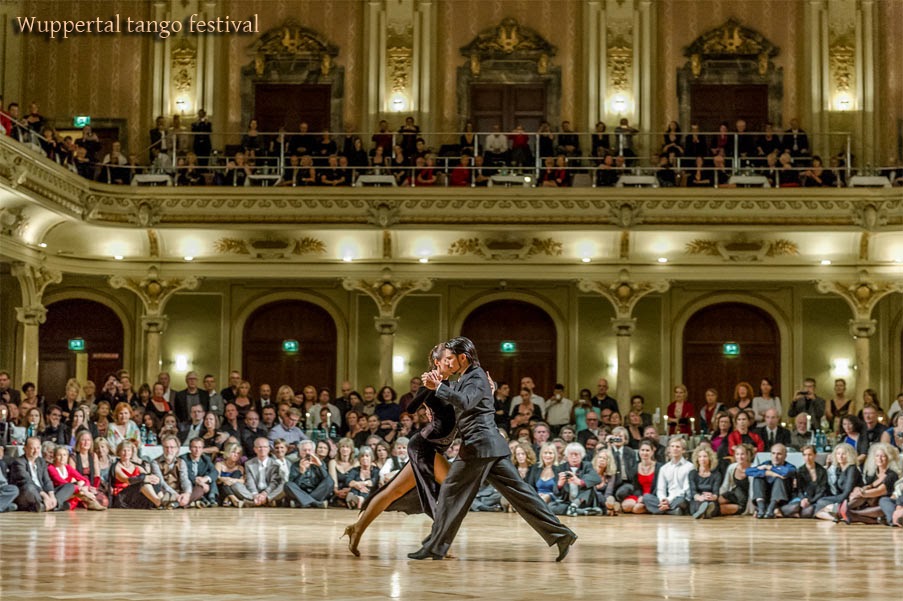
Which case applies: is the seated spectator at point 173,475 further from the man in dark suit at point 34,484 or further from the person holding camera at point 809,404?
the person holding camera at point 809,404

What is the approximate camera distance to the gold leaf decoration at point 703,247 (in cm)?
1983

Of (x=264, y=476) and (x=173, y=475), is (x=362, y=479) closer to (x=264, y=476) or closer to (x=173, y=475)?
(x=264, y=476)

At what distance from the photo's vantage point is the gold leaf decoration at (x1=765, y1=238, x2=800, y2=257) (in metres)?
19.8

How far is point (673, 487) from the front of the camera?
14.1m

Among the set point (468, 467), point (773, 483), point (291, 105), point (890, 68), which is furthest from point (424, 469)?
point (890, 68)

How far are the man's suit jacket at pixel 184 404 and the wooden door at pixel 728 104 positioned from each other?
29.7 ft

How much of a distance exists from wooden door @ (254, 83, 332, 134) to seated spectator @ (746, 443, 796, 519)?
1054cm

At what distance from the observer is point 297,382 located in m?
22.0

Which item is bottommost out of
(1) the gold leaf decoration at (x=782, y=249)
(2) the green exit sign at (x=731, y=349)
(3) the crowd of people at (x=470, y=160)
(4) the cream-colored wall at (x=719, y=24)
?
(2) the green exit sign at (x=731, y=349)

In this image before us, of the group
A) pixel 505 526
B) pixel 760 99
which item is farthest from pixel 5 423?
A: pixel 760 99

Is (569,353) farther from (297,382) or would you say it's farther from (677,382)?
(297,382)

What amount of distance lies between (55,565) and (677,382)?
15.0 metres

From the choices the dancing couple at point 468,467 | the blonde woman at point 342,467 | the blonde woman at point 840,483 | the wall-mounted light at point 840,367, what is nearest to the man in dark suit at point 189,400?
the blonde woman at point 342,467

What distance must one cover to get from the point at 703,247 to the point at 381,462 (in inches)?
271
